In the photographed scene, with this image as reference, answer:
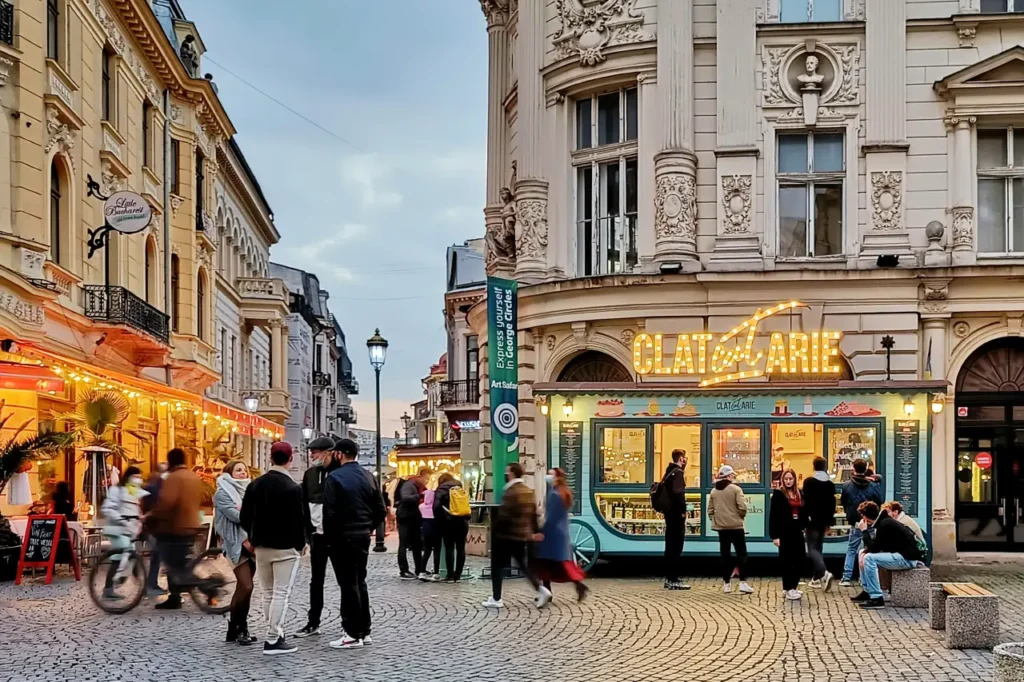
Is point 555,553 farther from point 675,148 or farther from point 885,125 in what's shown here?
point 885,125

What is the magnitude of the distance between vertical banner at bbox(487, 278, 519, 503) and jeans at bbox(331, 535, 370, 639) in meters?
8.19

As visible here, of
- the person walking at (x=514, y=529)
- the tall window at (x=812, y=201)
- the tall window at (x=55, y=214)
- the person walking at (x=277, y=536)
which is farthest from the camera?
the tall window at (x=55, y=214)

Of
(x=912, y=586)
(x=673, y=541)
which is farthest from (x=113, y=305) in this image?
(x=912, y=586)

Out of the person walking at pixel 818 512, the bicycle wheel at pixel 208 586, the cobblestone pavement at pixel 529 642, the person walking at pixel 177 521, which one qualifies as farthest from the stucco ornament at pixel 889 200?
the person walking at pixel 177 521

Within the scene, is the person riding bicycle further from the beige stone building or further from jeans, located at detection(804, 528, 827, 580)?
the beige stone building

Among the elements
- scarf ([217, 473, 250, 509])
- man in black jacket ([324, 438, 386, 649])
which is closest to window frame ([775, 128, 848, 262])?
scarf ([217, 473, 250, 509])

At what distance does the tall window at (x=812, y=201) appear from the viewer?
22875mm

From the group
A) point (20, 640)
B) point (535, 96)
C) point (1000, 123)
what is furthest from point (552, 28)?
point (20, 640)

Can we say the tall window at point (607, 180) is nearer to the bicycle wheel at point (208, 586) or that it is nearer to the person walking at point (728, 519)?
the person walking at point (728, 519)

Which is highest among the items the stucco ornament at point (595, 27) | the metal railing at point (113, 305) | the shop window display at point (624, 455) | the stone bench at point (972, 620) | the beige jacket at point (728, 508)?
the stucco ornament at point (595, 27)

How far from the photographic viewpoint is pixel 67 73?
25.2 metres

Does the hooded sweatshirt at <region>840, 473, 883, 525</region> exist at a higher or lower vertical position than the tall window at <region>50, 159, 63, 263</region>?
lower

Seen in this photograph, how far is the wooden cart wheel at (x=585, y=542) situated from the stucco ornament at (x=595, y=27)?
941 cm

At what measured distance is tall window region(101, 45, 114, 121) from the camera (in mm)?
29484
